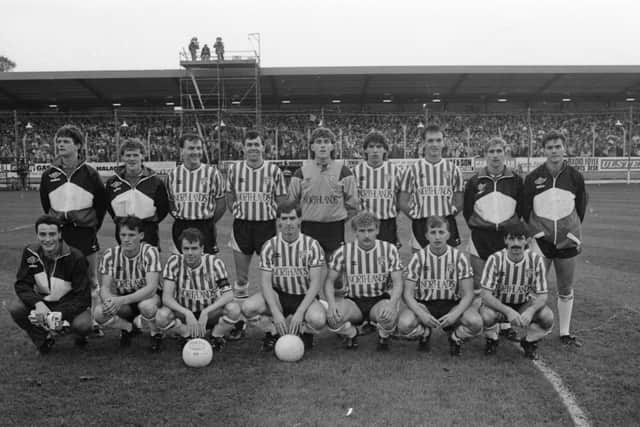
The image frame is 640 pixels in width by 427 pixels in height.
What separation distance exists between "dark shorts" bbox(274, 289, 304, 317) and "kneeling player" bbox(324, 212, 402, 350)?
1.09 ft

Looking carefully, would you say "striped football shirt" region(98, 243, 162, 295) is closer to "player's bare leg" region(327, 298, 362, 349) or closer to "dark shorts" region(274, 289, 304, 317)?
"dark shorts" region(274, 289, 304, 317)

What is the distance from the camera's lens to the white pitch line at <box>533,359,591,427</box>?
3.28 meters

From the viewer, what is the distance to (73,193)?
5219mm

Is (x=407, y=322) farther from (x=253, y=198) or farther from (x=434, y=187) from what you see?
(x=253, y=198)

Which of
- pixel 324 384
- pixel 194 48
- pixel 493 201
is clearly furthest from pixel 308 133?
pixel 324 384

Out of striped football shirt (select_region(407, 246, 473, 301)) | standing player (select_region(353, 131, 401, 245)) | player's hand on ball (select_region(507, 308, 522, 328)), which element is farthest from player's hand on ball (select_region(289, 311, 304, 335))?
player's hand on ball (select_region(507, 308, 522, 328))

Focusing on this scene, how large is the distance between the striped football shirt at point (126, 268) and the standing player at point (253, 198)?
99 centimetres

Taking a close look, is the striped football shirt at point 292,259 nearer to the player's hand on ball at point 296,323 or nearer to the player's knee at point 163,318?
the player's hand on ball at point 296,323

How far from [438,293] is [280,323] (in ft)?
4.47

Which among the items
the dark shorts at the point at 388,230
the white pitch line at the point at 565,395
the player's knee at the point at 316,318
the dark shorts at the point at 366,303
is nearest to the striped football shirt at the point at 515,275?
the white pitch line at the point at 565,395

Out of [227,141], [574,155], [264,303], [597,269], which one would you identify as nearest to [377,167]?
[264,303]

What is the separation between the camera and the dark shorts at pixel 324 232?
17.8 feet

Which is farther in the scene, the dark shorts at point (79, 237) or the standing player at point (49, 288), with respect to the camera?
the dark shorts at point (79, 237)

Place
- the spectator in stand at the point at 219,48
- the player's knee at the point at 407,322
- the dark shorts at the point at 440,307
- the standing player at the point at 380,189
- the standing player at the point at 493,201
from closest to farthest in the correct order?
1. the player's knee at the point at 407,322
2. the dark shorts at the point at 440,307
3. the standing player at the point at 493,201
4. the standing player at the point at 380,189
5. the spectator in stand at the point at 219,48
